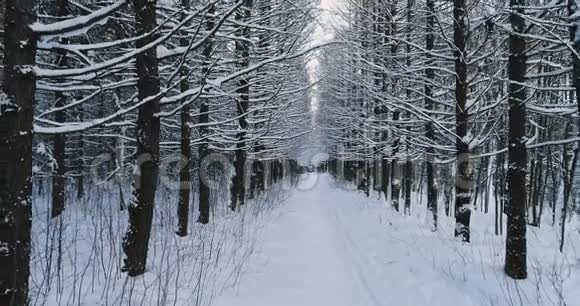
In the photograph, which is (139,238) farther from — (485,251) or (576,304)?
(485,251)

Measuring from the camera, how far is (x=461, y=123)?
8.18 meters

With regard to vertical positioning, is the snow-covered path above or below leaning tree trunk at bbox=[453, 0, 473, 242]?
below

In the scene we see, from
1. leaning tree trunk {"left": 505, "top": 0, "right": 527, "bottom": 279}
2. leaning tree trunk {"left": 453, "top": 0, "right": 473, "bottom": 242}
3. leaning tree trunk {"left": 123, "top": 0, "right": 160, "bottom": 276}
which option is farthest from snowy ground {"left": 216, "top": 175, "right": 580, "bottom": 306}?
leaning tree trunk {"left": 123, "top": 0, "right": 160, "bottom": 276}

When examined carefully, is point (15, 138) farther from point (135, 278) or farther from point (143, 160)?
point (135, 278)

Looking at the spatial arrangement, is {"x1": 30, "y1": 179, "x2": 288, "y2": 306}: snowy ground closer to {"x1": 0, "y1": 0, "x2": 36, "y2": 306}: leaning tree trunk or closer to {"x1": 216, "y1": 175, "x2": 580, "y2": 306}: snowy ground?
{"x1": 216, "y1": 175, "x2": 580, "y2": 306}: snowy ground

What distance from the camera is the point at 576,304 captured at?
4.63 meters

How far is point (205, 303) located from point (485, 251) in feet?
17.4

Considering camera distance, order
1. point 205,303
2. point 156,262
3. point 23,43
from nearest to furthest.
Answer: point 23,43
point 205,303
point 156,262

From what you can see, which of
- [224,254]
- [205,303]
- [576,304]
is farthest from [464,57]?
[205,303]

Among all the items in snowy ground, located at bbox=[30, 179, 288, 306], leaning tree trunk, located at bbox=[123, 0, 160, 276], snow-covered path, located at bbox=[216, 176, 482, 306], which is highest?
leaning tree trunk, located at bbox=[123, 0, 160, 276]

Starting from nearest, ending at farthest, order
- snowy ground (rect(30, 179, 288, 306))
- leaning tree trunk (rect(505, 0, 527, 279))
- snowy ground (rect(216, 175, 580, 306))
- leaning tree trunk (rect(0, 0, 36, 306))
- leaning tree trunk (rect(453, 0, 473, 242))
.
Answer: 1. leaning tree trunk (rect(0, 0, 36, 306))
2. snowy ground (rect(30, 179, 288, 306))
3. snowy ground (rect(216, 175, 580, 306))
4. leaning tree trunk (rect(505, 0, 527, 279))
5. leaning tree trunk (rect(453, 0, 473, 242))

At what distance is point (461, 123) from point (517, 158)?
7.44ft

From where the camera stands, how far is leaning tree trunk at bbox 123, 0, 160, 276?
539 centimetres

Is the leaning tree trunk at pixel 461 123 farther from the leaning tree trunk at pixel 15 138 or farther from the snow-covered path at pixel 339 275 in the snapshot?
the leaning tree trunk at pixel 15 138
